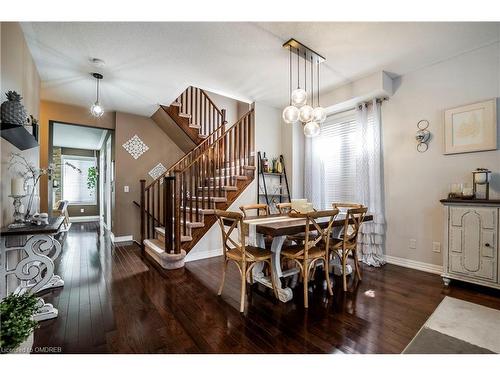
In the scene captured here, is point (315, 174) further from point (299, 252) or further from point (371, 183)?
point (299, 252)

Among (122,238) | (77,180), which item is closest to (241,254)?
(122,238)

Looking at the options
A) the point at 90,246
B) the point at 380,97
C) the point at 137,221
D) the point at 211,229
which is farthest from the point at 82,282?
the point at 380,97

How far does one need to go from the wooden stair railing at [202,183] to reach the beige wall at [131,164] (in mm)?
562

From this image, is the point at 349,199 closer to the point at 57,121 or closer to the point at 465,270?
the point at 465,270

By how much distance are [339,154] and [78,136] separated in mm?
7286

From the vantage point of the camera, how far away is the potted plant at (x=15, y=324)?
49.4 inches

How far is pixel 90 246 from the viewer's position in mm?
4574

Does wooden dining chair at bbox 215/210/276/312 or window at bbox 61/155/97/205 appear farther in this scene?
window at bbox 61/155/97/205

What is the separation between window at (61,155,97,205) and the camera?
28.0ft

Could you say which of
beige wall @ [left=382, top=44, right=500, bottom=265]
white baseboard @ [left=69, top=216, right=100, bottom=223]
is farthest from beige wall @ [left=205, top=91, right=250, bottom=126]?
white baseboard @ [left=69, top=216, right=100, bottom=223]

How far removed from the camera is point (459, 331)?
5.86 ft

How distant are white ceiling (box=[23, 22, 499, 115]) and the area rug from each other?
279cm

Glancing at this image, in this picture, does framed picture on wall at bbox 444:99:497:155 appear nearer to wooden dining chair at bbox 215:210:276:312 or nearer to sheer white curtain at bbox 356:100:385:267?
sheer white curtain at bbox 356:100:385:267
